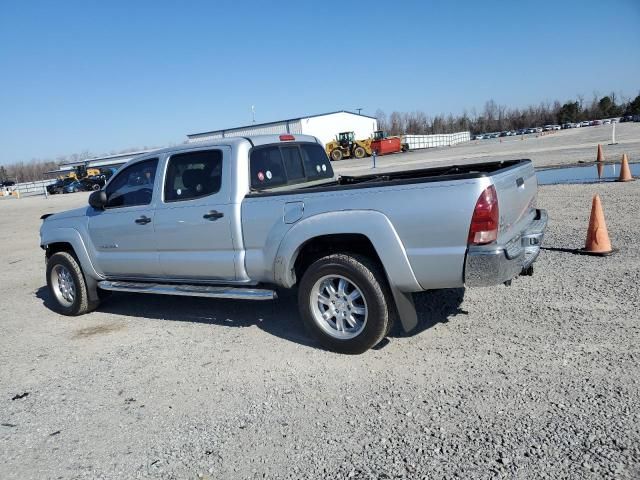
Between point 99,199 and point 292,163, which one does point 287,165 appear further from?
point 99,199

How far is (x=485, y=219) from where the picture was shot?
3822mm

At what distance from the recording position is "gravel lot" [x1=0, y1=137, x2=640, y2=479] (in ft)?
10.0

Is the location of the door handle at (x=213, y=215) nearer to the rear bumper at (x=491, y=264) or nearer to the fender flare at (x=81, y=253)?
the fender flare at (x=81, y=253)

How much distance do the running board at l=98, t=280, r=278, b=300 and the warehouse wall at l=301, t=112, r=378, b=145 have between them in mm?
59550

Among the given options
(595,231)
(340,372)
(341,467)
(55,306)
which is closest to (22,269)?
(55,306)

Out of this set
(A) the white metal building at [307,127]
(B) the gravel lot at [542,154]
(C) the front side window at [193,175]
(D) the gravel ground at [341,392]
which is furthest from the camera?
(A) the white metal building at [307,127]

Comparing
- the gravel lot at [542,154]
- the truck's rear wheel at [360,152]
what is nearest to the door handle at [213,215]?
the gravel lot at [542,154]

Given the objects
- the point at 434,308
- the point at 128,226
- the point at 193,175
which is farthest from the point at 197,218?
the point at 434,308

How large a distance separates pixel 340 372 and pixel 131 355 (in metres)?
2.21

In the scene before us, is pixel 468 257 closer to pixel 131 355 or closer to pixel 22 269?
pixel 131 355

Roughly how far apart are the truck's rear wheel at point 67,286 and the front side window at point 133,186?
3.37 ft

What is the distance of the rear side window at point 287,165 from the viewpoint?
5.25 meters

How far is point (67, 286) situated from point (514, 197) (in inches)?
220

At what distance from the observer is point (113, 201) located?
240 inches
